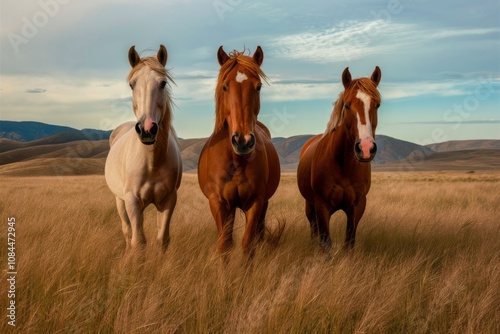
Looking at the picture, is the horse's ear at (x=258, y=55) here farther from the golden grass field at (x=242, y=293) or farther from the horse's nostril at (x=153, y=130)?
the golden grass field at (x=242, y=293)

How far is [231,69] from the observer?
4559 mm

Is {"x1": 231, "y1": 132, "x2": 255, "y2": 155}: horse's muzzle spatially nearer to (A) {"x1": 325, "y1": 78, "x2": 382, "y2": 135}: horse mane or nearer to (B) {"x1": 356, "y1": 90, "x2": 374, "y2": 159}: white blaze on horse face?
(B) {"x1": 356, "y1": 90, "x2": 374, "y2": 159}: white blaze on horse face

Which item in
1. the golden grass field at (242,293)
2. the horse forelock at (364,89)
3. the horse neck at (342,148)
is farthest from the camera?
the horse neck at (342,148)

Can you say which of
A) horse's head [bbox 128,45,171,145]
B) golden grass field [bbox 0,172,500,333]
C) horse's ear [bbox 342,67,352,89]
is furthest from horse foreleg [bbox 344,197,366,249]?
horse's head [bbox 128,45,171,145]

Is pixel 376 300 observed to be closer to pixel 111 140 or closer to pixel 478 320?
pixel 478 320

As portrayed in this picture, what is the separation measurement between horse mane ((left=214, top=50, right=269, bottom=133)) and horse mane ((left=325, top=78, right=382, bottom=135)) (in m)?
1.14

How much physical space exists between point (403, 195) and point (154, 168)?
10755 millimetres

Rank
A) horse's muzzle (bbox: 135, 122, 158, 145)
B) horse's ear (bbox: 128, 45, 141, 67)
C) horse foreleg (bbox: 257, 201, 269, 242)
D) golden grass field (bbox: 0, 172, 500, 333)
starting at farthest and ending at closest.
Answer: horse foreleg (bbox: 257, 201, 269, 242), horse's ear (bbox: 128, 45, 141, 67), horse's muzzle (bbox: 135, 122, 158, 145), golden grass field (bbox: 0, 172, 500, 333)

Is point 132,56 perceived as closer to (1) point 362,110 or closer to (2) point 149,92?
(2) point 149,92

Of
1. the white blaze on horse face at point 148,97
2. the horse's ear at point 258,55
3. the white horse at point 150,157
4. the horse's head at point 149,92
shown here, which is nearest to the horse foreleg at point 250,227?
the white horse at point 150,157

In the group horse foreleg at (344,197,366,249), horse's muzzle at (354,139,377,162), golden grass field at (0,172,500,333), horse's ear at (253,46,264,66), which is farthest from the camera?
horse foreleg at (344,197,366,249)

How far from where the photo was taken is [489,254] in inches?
213

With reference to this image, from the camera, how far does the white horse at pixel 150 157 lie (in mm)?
4758

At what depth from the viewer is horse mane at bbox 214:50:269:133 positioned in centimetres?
451
